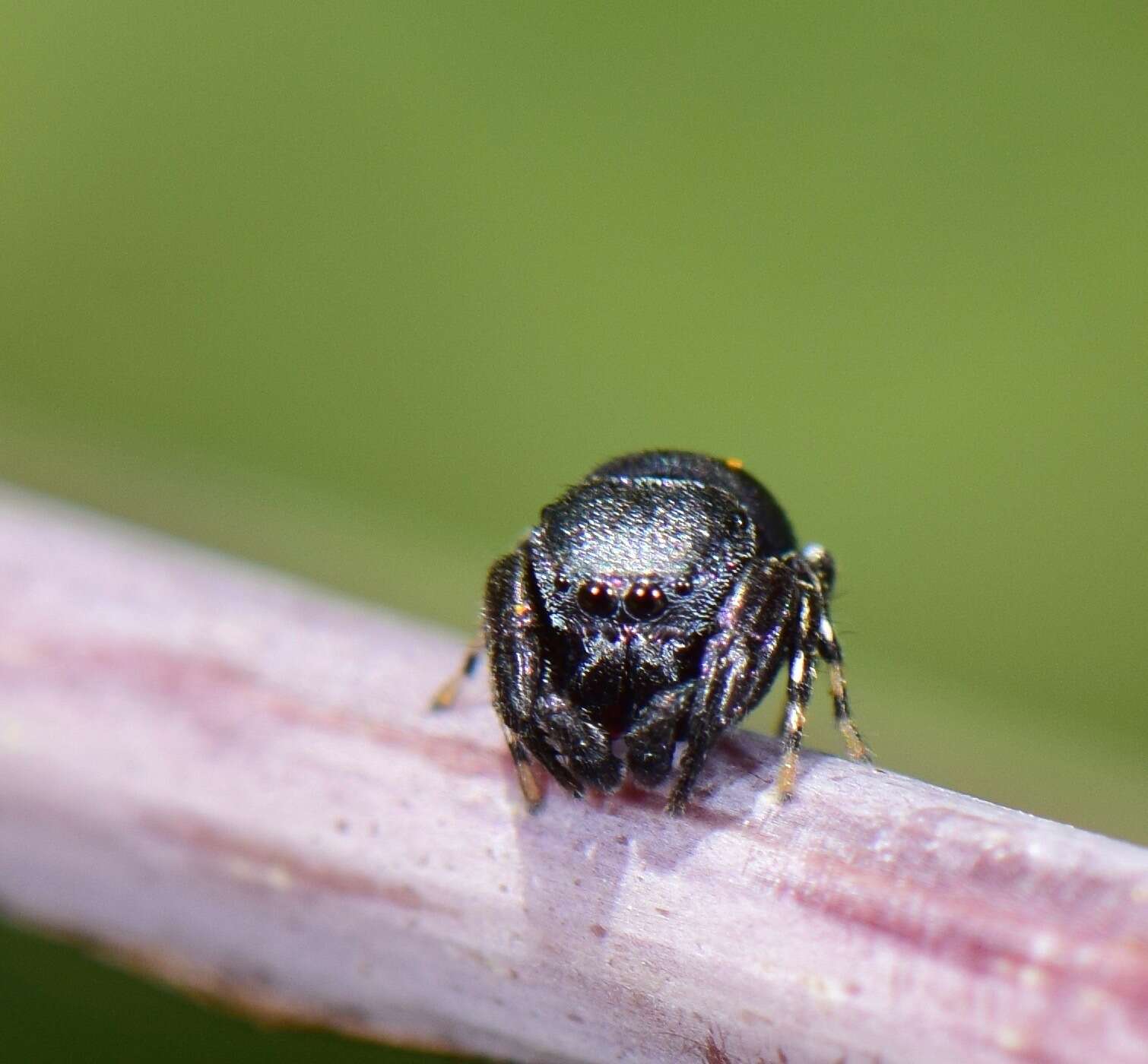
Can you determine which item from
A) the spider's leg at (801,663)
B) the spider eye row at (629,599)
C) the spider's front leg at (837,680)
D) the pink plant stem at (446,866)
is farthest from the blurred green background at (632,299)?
the pink plant stem at (446,866)

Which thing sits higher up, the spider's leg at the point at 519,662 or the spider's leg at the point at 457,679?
the spider's leg at the point at 519,662

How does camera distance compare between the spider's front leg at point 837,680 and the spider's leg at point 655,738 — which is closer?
the spider's leg at point 655,738

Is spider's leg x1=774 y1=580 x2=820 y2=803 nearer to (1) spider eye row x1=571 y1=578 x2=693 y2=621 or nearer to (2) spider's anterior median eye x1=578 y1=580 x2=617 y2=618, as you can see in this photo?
(1) spider eye row x1=571 y1=578 x2=693 y2=621

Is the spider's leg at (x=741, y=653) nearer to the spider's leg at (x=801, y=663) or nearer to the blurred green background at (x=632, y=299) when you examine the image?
the spider's leg at (x=801, y=663)

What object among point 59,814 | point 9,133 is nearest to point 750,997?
point 59,814

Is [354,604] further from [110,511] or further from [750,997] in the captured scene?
[110,511]

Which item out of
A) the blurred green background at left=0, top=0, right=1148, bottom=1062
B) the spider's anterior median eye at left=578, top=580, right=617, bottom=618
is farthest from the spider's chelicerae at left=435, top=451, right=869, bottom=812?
the blurred green background at left=0, top=0, right=1148, bottom=1062

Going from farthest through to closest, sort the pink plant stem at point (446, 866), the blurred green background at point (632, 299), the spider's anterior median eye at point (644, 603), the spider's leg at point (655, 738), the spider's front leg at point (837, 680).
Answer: the blurred green background at point (632, 299)
the spider's front leg at point (837, 680)
the spider's anterior median eye at point (644, 603)
the spider's leg at point (655, 738)
the pink plant stem at point (446, 866)
